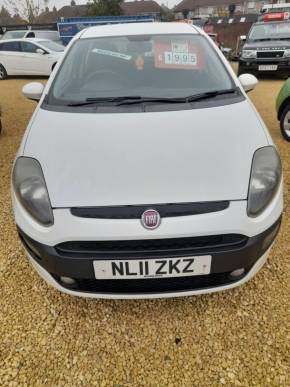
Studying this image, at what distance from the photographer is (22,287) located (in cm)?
207

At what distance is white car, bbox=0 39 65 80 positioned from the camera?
1015 cm

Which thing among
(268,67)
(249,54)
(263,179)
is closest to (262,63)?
(268,67)

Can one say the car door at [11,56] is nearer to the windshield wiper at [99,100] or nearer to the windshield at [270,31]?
the windshield at [270,31]

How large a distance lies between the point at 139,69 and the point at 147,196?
1.31m

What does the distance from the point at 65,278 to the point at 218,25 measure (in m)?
28.9

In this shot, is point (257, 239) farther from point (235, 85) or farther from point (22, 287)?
point (22, 287)

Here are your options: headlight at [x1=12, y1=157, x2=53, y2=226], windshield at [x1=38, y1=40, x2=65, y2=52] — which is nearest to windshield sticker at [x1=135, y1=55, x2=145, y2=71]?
headlight at [x1=12, y1=157, x2=53, y2=226]

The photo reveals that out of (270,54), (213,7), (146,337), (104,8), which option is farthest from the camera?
(213,7)

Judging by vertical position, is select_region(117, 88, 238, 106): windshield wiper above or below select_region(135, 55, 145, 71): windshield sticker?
below

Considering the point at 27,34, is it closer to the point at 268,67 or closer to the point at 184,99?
the point at 268,67

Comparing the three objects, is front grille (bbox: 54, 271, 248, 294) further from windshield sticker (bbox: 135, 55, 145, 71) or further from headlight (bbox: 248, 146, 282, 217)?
windshield sticker (bbox: 135, 55, 145, 71)

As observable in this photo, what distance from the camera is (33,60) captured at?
1030 centimetres

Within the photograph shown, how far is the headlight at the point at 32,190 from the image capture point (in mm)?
1553

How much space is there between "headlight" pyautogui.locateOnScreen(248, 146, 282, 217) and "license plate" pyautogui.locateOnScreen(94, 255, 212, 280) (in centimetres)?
33
